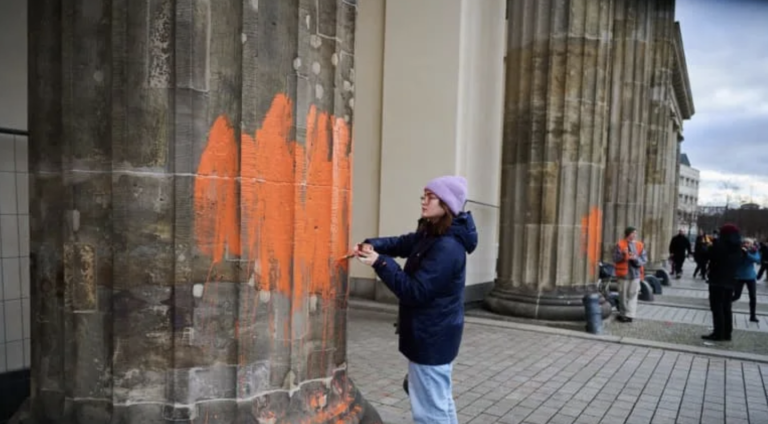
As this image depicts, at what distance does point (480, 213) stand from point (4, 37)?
8.58 metres

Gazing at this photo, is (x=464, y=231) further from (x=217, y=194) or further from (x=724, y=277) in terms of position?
(x=724, y=277)

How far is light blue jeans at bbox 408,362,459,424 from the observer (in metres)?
3.23

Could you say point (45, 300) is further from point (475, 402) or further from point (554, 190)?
point (554, 190)

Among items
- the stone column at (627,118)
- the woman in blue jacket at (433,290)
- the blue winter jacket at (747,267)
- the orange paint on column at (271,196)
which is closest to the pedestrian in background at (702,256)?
the stone column at (627,118)

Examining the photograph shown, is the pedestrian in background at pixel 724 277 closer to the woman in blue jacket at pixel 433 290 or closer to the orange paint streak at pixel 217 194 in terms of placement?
the woman in blue jacket at pixel 433 290

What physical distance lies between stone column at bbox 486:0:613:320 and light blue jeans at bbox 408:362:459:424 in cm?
659

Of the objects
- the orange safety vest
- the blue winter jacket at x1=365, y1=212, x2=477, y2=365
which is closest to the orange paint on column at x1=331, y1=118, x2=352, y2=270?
the blue winter jacket at x1=365, y1=212, x2=477, y2=365

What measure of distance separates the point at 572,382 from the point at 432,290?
12.7ft

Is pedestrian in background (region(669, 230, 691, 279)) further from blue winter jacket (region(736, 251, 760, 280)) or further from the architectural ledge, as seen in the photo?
blue winter jacket (region(736, 251, 760, 280))

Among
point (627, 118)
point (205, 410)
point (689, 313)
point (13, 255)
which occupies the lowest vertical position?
point (689, 313)

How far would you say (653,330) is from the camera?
9.40m

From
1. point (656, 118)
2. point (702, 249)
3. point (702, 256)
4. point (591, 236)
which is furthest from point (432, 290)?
point (702, 249)

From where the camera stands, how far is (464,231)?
10.6 feet

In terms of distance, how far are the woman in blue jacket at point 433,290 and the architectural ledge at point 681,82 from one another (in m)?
21.6
